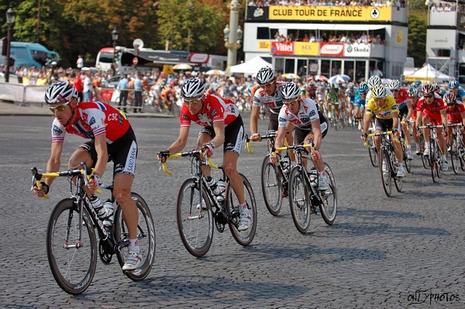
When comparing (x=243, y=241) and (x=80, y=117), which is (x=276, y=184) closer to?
(x=243, y=241)

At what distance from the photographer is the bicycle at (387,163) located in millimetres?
15898

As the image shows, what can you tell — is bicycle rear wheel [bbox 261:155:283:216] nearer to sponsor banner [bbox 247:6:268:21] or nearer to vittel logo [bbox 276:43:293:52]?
vittel logo [bbox 276:43:293:52]

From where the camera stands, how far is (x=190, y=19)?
10119 cm

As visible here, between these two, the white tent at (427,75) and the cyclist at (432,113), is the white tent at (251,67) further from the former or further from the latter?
the cyclist at (432,113)

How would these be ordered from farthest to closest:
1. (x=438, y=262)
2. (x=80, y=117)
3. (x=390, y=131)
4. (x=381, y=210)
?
(x=390, y=131)
(x=381, y=210)
(x=438, y=262)
(x=80, y=117)

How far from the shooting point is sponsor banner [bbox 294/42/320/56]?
7925 centimetres

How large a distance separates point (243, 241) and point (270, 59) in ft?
259

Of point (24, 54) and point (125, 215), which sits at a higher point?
point (24, 54)

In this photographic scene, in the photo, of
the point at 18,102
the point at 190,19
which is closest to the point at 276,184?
the point at 18,102

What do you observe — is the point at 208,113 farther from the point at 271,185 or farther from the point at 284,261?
the point at 271,185

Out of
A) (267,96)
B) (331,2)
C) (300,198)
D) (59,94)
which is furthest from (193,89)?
(331,2)

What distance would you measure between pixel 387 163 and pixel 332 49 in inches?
2489

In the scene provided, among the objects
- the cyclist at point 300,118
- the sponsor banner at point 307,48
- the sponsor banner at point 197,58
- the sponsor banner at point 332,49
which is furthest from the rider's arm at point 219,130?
the sponsor banner at point 197,58

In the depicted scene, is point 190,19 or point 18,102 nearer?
point 18,102
